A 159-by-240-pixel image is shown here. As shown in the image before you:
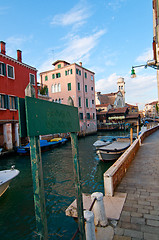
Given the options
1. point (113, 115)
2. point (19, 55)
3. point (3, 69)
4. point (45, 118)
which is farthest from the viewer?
point (113, 115)

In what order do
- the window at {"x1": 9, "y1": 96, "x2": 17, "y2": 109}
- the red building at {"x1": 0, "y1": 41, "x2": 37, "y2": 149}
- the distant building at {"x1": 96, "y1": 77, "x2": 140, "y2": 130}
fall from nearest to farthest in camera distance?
the red building at {"x1": 0, "y1": 41, "x2": 37, "y2": 149} < the window at {"x1": 9, "y1": 96, "x2": 17, "y2": 109} < the distant building at {"x1": 96, "y1": 77, "x2": 140, "y2": 130}

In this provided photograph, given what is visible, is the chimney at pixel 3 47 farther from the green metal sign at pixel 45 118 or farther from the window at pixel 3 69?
the green metal sign at pixel 45 118

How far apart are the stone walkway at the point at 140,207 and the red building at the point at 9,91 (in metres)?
13.1

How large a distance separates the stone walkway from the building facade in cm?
2385

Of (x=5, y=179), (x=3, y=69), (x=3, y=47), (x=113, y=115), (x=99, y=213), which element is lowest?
(x=5, y=179)

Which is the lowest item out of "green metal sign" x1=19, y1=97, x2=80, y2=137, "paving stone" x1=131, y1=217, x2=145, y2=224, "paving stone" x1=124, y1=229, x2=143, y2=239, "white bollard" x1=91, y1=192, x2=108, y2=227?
"paving stone" x1=124, y1=229, x2=143, y2=239

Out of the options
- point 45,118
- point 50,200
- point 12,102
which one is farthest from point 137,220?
point 12,102

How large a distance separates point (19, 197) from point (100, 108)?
43.4m

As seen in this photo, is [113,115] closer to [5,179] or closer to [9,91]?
[9,91]

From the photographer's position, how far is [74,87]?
29.8 m

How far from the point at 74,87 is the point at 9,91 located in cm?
1551

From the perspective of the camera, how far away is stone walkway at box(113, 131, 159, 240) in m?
2.96

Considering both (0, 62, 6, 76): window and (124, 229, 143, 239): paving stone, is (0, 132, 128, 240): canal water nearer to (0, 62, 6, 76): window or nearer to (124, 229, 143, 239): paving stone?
(124, 229, 143, 239): paving stone

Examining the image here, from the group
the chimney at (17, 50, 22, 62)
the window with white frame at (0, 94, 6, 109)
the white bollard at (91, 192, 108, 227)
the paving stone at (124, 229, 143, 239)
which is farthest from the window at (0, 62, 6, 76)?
the paving stone at (124, 229, 143, 239)
